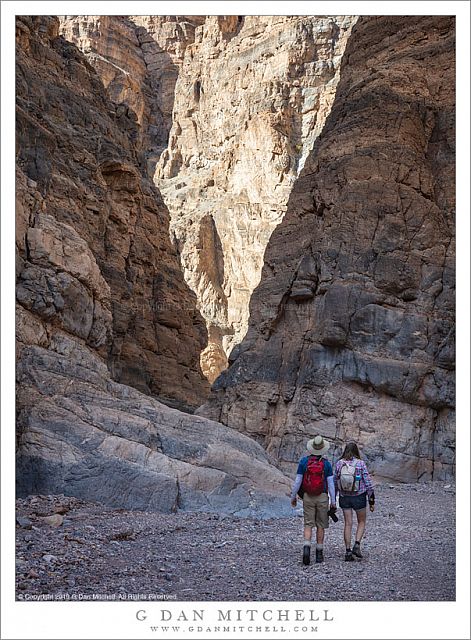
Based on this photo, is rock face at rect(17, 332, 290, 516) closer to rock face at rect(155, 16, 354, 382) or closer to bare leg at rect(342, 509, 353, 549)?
bare leg at rect(342, 509, 353, 549)

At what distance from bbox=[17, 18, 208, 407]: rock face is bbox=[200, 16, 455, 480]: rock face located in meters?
5.69

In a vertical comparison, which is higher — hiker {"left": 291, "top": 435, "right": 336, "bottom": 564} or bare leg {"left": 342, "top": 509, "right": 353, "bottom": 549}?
hiker {"left": 291, "top": 435, "right": 336, "bottom": 564}

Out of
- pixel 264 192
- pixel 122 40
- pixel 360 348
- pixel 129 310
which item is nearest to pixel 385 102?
pixel 360 348

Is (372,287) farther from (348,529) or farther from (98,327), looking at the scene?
(348,529)

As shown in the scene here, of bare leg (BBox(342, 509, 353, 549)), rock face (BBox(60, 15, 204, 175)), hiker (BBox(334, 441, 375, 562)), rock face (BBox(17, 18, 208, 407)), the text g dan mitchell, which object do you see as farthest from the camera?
rock face (BBox(60, 15, 204, 175))

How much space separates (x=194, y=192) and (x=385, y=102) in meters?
44.0

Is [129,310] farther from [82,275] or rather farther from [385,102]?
[385,102]

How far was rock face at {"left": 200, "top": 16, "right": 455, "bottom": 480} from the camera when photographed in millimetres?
22703

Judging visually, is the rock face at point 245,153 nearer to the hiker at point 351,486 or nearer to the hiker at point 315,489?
the hiker at point 351,486

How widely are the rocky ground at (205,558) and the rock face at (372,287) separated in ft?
32.4

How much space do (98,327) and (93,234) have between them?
24.0ft

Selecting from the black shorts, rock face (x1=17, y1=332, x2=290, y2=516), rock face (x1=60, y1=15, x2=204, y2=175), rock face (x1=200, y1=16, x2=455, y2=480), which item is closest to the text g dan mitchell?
the black shorts

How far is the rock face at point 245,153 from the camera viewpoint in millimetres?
61156

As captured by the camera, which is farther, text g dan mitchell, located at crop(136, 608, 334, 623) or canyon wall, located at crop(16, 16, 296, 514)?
canyon wall, located at crop(16, 16, 296, 514)
